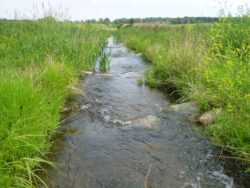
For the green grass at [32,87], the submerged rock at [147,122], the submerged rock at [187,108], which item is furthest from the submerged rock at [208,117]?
the green grass at [32,87]

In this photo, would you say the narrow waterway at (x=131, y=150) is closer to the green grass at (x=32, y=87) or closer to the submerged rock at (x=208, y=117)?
the submerged rock at (x=208, y=117)

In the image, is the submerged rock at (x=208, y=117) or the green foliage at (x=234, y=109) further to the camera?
the submerged rock at (x=208, y=117)

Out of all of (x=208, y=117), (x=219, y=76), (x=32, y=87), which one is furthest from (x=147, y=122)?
(x=32, y=87)

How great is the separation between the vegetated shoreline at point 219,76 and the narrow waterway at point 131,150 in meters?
0.40

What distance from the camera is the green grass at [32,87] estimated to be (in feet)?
9.71

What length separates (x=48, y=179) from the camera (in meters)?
3.17

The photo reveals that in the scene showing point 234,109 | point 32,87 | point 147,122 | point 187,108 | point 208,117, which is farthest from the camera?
point 187,108

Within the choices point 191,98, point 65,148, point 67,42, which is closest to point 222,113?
point 191,98

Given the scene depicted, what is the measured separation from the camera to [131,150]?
3.95 metres

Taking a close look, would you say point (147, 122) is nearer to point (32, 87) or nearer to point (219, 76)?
point (219, 76)

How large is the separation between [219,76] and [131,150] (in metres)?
1.99

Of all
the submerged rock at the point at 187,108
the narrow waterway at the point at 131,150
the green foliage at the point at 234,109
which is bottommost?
the narrow waterway at the point at 131,150

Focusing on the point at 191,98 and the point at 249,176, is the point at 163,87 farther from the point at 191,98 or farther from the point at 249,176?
the point at 249,176

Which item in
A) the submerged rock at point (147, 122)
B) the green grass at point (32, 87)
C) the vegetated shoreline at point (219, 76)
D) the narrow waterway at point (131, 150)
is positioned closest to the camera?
the green grass at point (32, 87)
